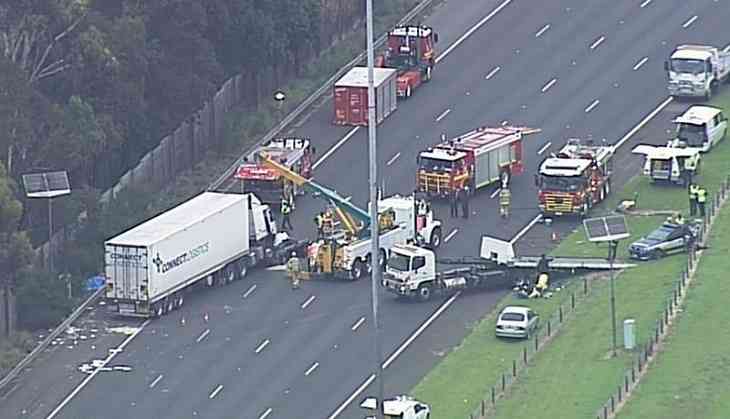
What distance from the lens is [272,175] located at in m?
117

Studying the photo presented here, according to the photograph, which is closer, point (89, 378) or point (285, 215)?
point (89, 378)

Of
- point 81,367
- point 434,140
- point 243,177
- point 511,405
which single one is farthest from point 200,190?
point 511,405

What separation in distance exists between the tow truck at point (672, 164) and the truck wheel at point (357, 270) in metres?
15.7

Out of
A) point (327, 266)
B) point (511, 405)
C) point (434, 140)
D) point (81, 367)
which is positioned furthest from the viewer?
point (434, 140)

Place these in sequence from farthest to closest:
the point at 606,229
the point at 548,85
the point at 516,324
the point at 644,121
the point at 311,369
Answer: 1. the point at 548,85
2. the point at 644,121
3. the point at 516,324
4. the point at 311,369
5. the point at 606,229

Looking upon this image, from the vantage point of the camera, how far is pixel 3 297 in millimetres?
104375

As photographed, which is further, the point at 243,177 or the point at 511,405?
the point at 243,177

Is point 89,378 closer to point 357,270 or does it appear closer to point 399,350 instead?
point 399,350

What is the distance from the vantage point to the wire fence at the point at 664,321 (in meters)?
89.9

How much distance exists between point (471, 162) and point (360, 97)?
426 inches

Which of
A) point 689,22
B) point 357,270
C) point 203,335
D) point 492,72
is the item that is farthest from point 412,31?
point 203,335

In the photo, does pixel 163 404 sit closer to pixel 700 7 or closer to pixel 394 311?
pixel 394 311

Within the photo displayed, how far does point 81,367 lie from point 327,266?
484 inches

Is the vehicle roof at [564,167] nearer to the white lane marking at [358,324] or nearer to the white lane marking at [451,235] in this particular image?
the white lane marking at [451,235]
